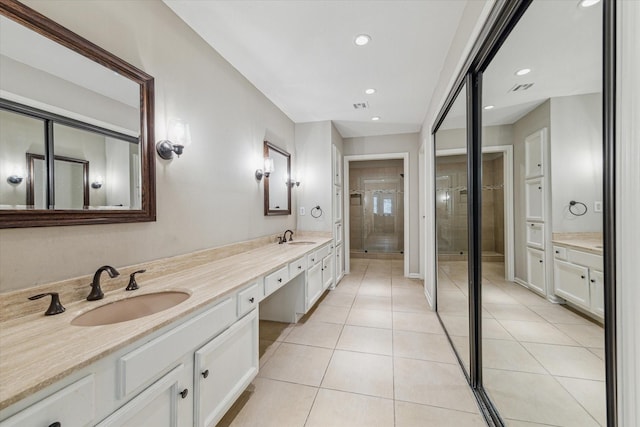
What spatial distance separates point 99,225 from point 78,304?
39 cm

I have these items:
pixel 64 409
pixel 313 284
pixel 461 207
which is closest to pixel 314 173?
pixel 313 284

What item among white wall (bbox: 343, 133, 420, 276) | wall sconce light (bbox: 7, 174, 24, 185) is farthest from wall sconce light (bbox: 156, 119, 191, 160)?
white wall (bbox: 343, 133, 420, 276)

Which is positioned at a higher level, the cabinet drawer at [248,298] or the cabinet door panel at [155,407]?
the cabinet drawer at [248,298]

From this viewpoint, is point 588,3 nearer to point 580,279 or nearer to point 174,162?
point 580,279

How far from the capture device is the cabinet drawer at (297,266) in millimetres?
2333

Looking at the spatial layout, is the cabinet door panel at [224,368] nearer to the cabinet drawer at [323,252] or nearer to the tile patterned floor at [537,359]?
the tile patterned floor at [537,359]

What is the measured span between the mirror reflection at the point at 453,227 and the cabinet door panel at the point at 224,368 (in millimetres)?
1598

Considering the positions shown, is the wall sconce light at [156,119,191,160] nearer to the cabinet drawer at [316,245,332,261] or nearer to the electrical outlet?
the cabinet drawer at [316,245,332,261]

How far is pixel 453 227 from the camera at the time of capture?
2.63 m

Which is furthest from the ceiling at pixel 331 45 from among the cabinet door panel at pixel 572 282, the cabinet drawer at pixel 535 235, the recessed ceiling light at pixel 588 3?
the cabinet door panel at pixel 572 282

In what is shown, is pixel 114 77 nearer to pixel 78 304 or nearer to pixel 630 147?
pixel 78 304

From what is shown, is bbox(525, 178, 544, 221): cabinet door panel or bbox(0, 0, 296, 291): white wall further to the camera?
bbox(0, 0, 296, 291): white wall

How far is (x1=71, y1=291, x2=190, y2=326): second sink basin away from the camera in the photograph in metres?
1.13

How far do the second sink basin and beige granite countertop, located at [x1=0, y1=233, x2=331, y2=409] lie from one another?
1.0 inches
